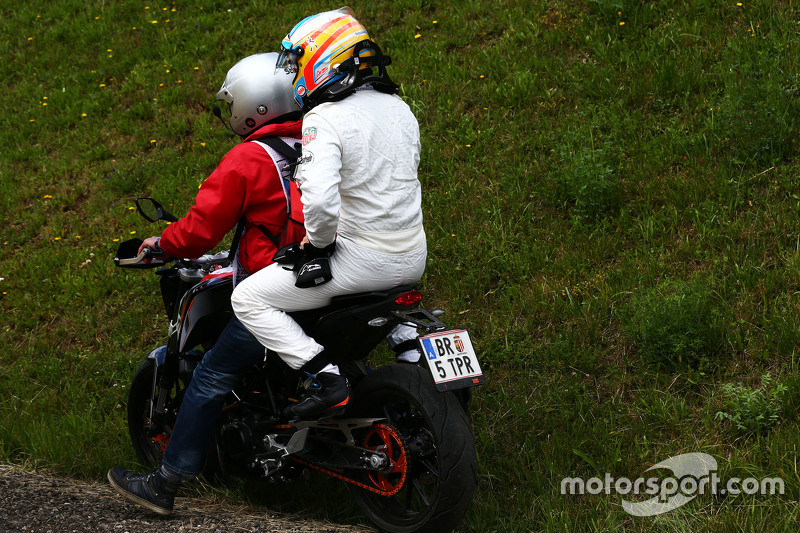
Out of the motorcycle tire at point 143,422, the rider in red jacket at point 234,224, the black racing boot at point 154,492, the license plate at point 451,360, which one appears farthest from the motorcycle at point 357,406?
the black racing boot at point 154,492

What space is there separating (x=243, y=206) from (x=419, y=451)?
4.78 feet

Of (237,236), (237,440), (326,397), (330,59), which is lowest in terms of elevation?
(237,440)

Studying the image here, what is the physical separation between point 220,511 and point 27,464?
160cm

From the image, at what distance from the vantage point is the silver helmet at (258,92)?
421 centimetres

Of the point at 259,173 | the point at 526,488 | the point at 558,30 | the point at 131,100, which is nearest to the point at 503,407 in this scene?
the point at 526,488

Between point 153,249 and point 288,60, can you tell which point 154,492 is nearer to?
point 153,249

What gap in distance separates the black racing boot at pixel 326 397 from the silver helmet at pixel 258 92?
1.39 m

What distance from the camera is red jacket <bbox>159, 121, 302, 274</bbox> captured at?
13.1ft

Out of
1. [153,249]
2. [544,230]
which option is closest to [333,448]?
[153,249]

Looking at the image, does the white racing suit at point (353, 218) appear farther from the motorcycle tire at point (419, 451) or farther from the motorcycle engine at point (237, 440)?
the motorcycle engine at point (237, 440)

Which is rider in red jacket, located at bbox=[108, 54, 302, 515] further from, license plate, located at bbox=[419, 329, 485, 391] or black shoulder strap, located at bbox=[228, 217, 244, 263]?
license plate, located at bbox=[419, 329, 485, 391]

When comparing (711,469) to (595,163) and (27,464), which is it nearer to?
(595,163)

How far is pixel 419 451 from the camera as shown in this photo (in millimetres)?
3807

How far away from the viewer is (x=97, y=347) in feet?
21.8
